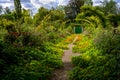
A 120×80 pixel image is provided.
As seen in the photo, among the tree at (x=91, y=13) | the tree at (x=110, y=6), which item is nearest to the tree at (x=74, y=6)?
the tree at (x=110, y=6)

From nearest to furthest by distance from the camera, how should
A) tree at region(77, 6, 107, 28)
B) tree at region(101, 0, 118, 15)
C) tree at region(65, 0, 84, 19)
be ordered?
tree at region(77, 6, 107, 28) < tree at region(65, 0, 84, 19) < tree at region(101, 0, 118, 15)

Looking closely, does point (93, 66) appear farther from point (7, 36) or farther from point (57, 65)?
point (7, 36)

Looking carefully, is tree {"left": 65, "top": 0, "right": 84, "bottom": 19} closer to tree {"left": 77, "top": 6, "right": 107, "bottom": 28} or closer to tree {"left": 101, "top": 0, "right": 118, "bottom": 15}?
tree {"left": 101, "top": 0, "right": 118, "bottom": 15}

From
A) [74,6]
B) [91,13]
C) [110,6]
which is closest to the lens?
[91,13]

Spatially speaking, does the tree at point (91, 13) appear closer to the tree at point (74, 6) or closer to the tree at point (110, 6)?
the tree at point (74, 6)

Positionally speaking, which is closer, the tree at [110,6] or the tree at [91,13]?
the tree at [91,13]

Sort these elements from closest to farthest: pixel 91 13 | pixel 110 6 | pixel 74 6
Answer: pixel 91 13 < pixel 74 6 < pixel 110 6

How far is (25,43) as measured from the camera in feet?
50.8

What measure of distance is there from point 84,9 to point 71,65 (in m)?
33.1

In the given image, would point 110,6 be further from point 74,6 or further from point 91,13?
point 91,13

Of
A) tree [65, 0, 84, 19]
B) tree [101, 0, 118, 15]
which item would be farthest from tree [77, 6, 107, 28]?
tree [101, 0, 118, 15]

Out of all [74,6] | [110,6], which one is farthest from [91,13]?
[110,6]

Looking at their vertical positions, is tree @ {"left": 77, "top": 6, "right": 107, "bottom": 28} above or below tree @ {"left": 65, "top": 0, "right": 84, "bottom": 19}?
→ below

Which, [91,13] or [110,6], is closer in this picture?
[91,13]
